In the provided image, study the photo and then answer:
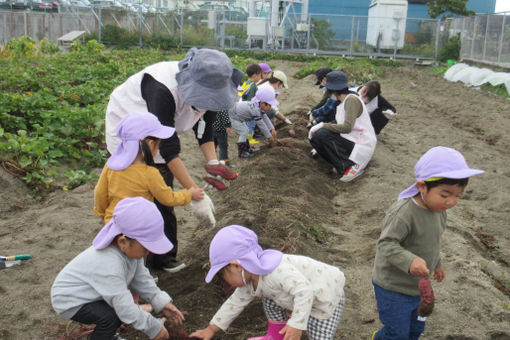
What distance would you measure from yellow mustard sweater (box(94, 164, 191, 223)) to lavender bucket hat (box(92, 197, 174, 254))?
0.45m

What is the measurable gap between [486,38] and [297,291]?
57.5ft

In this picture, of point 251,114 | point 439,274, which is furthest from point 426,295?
point 251,114

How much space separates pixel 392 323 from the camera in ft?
8.84

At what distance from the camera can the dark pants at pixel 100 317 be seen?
2.49m

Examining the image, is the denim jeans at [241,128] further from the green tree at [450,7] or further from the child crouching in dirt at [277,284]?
the green tree at [450,7]

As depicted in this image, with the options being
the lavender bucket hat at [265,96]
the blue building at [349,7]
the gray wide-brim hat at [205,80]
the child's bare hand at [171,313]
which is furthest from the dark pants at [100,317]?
the blue building at [349,7]

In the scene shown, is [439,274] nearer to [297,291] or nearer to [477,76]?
[297,291]

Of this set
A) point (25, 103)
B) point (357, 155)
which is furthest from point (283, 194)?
point (25, 103)

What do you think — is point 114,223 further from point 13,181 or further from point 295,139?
point 295,139

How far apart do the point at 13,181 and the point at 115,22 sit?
21018mm

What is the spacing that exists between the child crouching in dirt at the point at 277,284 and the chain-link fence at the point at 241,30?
70.8 feet

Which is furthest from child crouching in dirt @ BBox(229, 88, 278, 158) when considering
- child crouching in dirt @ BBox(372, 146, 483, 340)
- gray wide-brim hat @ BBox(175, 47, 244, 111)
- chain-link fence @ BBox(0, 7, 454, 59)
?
chain-link fence @ BBox(0, 7, 454, 59)

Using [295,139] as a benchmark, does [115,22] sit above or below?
above

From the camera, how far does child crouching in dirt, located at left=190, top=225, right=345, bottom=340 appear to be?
231cm
